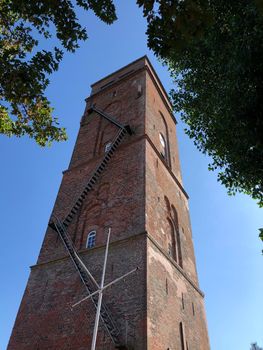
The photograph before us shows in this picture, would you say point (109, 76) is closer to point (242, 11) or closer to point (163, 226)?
point (163, 226)

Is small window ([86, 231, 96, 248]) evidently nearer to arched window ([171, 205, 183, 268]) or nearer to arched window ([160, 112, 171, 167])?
arched window ([171, 205, 183, 268])

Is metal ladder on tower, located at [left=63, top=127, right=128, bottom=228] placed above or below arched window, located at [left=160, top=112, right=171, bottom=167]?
below

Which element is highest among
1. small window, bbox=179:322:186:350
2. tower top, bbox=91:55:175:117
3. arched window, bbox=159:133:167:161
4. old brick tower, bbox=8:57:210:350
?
tower top, bbox=91:55:175:117

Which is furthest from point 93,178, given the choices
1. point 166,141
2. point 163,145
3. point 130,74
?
point 130,74

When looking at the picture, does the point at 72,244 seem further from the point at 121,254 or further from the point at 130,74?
the point at 130,74

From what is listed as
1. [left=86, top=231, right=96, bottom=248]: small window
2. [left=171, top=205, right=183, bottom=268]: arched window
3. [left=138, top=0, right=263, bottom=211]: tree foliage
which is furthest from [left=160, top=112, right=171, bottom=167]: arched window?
[left=138, top=0, right=263, bottom=211]: tree foliage

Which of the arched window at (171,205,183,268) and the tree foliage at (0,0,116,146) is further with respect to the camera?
the arched window at (171,205,183,268)

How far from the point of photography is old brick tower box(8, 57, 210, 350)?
10500 mm

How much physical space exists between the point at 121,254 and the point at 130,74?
56.7 ft

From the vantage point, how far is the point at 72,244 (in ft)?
47.3

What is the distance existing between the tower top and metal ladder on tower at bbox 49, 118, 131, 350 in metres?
8.45

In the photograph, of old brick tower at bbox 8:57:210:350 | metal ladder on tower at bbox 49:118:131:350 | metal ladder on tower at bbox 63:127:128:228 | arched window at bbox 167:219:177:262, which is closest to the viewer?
metal ladder on tower at bbox 49:118:131:350

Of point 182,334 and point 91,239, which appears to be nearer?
point 182,334

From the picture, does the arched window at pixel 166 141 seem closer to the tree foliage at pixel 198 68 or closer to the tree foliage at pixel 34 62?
the tree foliage at pixel 198 68
